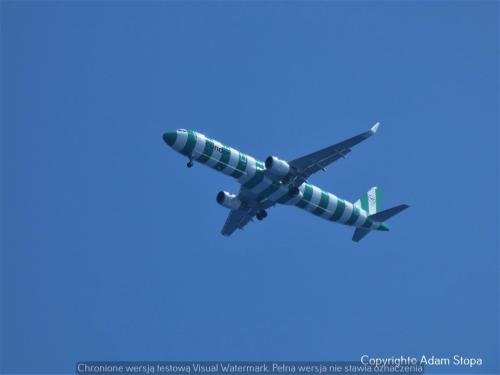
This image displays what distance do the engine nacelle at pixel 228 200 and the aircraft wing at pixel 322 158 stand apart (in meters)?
5.57

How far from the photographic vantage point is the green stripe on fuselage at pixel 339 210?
7131 cm

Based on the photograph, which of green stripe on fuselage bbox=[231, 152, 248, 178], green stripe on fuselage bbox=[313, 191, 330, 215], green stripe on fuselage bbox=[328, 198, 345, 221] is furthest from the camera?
green stripe on fuselage bbox=[328, 198, 345, 221]

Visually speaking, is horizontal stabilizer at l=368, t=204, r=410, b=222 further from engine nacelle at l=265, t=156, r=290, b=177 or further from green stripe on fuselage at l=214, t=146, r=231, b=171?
green stripe on fuselage at l=214, t=146, r=231, b=171

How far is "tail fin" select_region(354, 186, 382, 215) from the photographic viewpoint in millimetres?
75750

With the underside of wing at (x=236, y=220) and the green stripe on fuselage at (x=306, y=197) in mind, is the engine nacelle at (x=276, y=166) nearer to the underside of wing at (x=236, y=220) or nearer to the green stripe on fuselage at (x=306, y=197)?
the green stripe on fuselage at (x=306, y=197)

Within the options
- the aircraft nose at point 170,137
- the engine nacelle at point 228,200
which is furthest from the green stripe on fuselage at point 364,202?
the aircraft nose at point 170,137

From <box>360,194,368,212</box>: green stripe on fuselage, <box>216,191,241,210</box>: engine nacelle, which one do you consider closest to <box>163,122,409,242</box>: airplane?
<box>216,191,241,210</box>: engine nacelle

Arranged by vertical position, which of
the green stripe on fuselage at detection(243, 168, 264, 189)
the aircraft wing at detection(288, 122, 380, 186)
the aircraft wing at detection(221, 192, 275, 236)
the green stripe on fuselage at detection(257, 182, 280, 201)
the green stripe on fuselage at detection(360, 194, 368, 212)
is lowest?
the green stripe on fuselage at detection(257, 182, 280, 201)

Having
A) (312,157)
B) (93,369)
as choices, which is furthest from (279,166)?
(93,369)

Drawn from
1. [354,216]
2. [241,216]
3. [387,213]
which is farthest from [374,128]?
[241,216]

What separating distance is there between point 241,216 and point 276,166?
8517 millimetres

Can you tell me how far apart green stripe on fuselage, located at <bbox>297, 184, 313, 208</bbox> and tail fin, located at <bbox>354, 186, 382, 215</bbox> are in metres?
6.48

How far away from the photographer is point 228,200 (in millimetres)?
70562

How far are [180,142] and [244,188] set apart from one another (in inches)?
294
